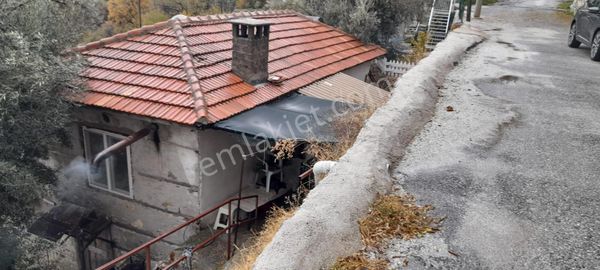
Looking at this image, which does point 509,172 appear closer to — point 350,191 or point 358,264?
point 350,191

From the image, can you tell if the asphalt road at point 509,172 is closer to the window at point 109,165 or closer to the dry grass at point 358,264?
the dry grass at point 358,264

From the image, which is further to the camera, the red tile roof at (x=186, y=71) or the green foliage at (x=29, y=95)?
the red tile roof at (x=186, y=71)

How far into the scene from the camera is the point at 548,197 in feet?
14.4

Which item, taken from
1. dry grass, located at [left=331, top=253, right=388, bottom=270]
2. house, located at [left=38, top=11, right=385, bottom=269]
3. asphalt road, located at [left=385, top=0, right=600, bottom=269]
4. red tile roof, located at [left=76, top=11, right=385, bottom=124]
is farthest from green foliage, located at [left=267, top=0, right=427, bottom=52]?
dry grass, located at [left=331, top=253, right=388, bottom=270]

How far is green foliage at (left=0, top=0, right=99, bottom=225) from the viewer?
271 inches

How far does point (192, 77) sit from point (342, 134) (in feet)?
11.4

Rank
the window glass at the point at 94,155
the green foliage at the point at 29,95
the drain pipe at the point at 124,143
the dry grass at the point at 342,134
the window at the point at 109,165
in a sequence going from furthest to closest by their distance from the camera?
the window glass at the point at 94,155, the window at the point at 109,165, the drain pipe at the point at 124,143, the green foliage at the point at 29,95, the dry grass at the point at 342,134

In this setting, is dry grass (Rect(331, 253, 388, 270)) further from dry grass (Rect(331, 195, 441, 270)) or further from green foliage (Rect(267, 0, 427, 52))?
green foliage (Rect(267, 0, 427, 52))

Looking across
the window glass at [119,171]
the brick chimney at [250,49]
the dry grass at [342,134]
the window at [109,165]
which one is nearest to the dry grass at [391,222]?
the dry grass at [342,134]

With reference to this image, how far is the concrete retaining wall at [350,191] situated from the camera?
3.26 m

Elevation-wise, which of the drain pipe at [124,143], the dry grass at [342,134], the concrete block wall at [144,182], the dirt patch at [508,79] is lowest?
the concrete block wall at [144,182]

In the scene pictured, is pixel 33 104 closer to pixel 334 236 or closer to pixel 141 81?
pixel 141 81

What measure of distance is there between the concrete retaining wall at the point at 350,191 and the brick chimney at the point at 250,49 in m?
3.41

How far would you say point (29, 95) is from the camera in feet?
23.0
